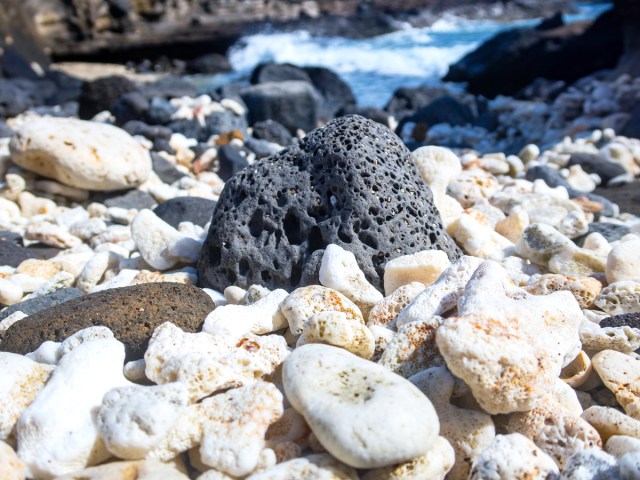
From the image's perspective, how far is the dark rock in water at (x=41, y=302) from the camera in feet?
10.0

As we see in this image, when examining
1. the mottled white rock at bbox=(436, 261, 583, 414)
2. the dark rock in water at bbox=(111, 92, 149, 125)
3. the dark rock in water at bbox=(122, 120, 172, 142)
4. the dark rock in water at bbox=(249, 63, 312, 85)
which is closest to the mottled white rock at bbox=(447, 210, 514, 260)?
the mottled white rock at bbox=(436, 261, 583, 414)

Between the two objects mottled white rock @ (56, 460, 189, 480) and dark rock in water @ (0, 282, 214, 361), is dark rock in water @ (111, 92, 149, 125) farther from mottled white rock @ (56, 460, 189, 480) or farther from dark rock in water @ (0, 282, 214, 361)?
mottled white rock @ (56, 460, 189, 480)

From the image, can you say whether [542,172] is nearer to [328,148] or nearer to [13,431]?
[328,148]

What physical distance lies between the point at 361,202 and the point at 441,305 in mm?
722

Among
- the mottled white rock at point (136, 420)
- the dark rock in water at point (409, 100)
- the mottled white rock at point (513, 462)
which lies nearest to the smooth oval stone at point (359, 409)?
the mottled white rock at point (513, 462)

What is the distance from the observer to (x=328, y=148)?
3.09 meters

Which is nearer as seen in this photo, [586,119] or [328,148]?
[328,148]

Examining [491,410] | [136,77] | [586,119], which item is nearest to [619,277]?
[491,410]

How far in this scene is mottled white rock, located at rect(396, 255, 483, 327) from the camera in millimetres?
2363

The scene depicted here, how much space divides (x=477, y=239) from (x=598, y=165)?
3394mm

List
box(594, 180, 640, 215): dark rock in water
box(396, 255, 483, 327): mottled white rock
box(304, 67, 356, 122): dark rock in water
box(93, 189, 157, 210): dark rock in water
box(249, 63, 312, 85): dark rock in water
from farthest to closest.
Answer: box(304, 67, 356, 122): dark rock in water < box(249, 63, 312, 85): dark rock in water < box(594, 180, 640, 215): dark rock in water < box(93, 189, 157, 210): dark rock in water < box(396, 255, 483, 327): mottled white rock

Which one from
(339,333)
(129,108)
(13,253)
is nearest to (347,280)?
(339,333)

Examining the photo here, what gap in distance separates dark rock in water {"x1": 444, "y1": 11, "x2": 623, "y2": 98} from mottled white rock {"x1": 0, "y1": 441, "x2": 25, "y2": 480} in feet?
41.4

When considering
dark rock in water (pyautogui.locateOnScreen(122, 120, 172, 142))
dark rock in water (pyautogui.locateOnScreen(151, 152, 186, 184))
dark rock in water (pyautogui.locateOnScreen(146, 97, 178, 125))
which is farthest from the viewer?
dark rock in water (pyautogui.locateOnScreen(146, 97, 178, 125))
